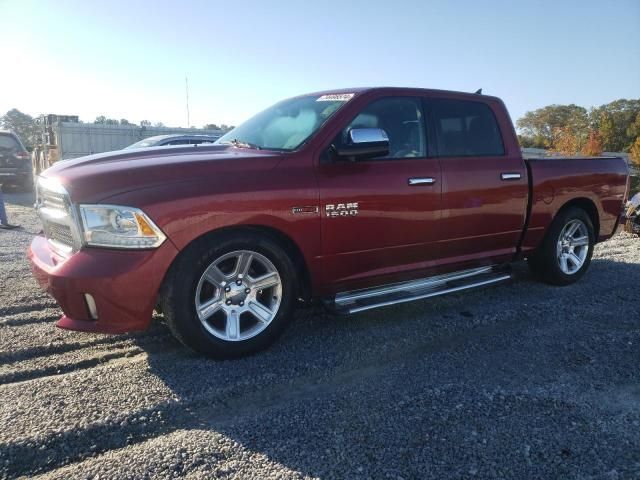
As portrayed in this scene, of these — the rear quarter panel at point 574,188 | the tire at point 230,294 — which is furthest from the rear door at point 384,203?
the rear quarter panel at point 574,188

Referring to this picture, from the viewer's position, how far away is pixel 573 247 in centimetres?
546

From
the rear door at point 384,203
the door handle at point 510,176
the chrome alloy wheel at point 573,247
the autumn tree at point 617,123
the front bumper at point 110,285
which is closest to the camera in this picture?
the front bumper at point 110,285

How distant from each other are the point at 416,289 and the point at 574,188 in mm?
2390

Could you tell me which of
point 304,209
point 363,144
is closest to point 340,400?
point 304,209

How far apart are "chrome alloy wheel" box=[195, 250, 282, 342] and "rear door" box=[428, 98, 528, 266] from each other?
64.0 inches

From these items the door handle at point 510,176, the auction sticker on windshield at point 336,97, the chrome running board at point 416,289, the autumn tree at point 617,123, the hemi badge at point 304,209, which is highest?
the autumn tree at point 617,123

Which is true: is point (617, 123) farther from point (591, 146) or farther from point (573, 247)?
point (573, 247)

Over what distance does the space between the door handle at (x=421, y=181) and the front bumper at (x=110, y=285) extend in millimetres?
1927

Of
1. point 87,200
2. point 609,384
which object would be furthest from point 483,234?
point 87,200

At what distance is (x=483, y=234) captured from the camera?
4.50 meters

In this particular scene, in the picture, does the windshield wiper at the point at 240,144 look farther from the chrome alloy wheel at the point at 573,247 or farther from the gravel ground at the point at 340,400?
the chrome alloy wheel at the point at 573,247

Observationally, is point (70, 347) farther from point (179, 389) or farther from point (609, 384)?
point (609, 384)

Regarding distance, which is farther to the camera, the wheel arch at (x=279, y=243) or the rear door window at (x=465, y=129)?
the rear door window at (x=465, y=129)

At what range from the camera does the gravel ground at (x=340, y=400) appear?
7.61 feet
